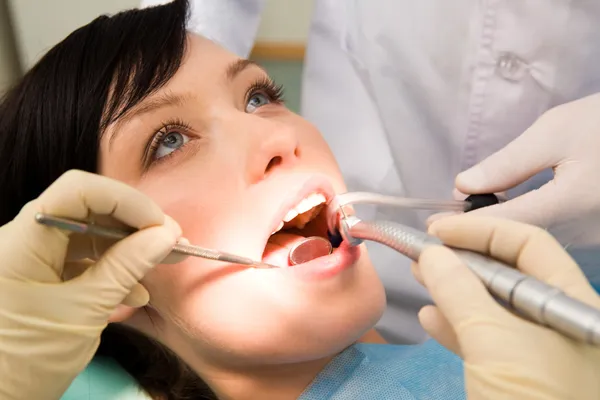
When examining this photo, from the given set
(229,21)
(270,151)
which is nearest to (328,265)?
(270,151)

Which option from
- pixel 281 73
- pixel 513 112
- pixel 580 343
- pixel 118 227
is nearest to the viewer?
pixel 580 343

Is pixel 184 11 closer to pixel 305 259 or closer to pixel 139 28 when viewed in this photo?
pixel 139 28

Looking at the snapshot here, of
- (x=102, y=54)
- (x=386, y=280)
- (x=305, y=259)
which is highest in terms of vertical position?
(x=102, y=54)

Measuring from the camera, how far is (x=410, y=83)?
1404 mm

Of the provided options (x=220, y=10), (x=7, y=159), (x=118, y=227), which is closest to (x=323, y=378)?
(x=118, y=227)

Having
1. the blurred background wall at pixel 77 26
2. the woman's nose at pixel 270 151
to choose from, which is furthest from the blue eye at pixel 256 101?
the blurred background wall at pixel 77 26

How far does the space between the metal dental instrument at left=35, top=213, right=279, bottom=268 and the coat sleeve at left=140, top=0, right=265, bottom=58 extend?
78cm

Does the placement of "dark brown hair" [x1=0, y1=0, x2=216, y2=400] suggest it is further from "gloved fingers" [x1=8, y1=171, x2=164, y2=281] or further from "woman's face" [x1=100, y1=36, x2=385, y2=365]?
"gloved fingers" [x1=8, y1=171, x2=164, y2=281]

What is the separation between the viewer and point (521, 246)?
73cm

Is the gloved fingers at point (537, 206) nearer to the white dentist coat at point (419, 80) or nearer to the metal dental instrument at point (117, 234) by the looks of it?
the white dentist coat at point (419, 80)

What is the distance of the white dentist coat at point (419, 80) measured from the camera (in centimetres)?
117

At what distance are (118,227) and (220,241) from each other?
0.47ft

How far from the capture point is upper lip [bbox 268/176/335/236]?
2.90 ft

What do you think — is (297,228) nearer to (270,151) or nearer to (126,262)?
(270,151)
